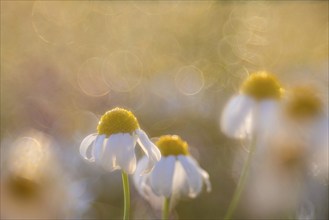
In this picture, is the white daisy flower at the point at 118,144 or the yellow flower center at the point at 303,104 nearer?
the white daisy flower at the point at 118,144

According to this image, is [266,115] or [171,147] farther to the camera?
[266,115]

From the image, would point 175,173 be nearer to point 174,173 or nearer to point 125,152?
point 174,173

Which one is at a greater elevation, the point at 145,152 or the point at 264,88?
the point at 264,88

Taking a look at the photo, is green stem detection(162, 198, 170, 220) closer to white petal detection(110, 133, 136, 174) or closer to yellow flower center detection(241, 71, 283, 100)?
white petal detection(110, 133, 136, 174)

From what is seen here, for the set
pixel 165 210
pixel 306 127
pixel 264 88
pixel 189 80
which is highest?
pixel 189 80

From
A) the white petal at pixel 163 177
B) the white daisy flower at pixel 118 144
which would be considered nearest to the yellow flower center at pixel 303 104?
the white petal at pixel 163 177

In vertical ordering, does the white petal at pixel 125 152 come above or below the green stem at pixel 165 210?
above

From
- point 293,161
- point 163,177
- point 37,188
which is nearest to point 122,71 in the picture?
point 293,161

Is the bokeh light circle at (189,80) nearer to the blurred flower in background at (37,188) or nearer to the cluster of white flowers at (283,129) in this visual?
the cluster of white flowers at (283,129)
